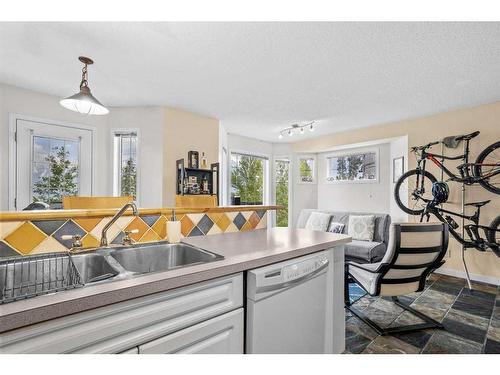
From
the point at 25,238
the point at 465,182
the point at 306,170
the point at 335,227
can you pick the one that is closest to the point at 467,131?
the point at 465,182

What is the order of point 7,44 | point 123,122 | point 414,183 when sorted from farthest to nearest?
point 414,183, point 123,122, point 7,44

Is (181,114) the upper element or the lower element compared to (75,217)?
upper

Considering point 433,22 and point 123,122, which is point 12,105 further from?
point 433,22

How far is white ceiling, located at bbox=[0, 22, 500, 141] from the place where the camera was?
75.4 inches

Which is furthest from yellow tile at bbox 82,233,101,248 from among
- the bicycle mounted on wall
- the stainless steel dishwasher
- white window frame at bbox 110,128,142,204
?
the bicycle mounted on wall

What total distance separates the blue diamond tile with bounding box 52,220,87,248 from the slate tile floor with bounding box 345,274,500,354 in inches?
77.9

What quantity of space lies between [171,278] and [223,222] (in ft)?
3.25

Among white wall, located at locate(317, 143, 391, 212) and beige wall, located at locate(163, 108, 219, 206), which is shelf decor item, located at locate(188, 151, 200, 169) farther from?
white wall, located at locate(317, 143, 391, 212)

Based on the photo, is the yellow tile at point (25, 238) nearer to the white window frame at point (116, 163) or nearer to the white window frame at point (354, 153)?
the white window frame at point (116, 163)

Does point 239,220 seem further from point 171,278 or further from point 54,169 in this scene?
point 54,169
